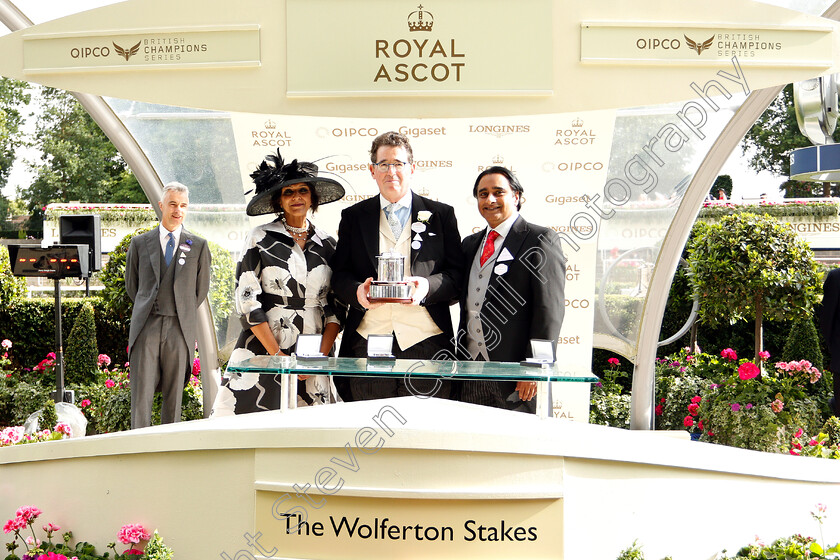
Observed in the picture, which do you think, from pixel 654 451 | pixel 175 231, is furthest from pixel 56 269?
pixel 654 451

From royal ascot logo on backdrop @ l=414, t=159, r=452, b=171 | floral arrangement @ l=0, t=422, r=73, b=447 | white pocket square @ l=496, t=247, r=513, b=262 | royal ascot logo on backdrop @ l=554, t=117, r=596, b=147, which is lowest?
floral arrangement @ l=0, t=422, r=73, b=447

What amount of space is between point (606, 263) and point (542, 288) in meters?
2.12

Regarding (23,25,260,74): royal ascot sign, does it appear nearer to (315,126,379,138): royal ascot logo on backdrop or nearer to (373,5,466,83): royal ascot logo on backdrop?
(373,5,466,83): royal ascot logo on backdrop

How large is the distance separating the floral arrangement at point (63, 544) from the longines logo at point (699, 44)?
9.88 feet

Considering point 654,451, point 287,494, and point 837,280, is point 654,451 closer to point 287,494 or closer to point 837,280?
point 287,494

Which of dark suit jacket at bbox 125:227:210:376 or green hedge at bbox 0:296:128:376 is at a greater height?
dark suit jacket at bbox 125:227:210:376

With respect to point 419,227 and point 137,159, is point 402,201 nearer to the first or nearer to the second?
point 419,227

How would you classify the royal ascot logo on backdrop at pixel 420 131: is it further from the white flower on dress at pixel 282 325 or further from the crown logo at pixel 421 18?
the white flower on dress at pixel 282 325

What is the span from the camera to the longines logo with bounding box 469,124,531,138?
18.1 ft

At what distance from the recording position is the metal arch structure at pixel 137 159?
494cm

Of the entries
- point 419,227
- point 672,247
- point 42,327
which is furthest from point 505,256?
point 42,327

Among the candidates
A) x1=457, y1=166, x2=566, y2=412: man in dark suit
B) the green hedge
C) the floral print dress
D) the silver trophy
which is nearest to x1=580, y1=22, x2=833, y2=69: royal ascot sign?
x1=457, y1=166, x2=566, y2=412: man in dark suit

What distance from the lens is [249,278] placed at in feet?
13.0

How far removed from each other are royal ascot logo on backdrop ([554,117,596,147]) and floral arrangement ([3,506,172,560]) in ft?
12.2
